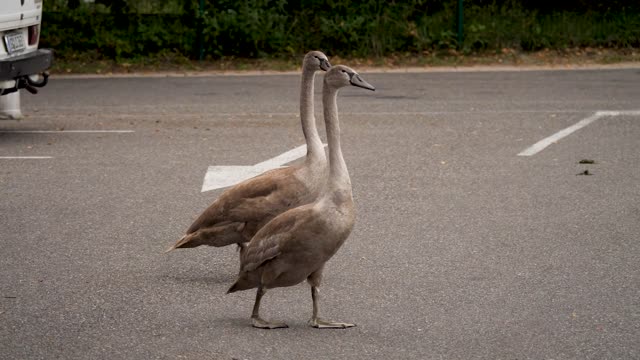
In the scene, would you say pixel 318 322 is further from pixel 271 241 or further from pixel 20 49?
pixel 20 49

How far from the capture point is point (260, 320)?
20.4 ft

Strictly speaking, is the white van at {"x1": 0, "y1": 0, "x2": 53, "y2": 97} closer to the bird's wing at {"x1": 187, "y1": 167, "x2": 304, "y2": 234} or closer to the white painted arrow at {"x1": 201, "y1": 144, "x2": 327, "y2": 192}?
the white painted arrow at {"x1": 201, "y1": 144, "x2": 327, "y2": 192}

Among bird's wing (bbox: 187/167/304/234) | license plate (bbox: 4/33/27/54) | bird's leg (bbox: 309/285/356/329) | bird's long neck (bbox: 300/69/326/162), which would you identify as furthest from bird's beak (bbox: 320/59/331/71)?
license plate (bbox: 4/33/27/54)

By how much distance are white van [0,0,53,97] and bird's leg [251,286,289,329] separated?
6.38 m

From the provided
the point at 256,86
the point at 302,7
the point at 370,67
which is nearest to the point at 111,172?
the point at 256,86

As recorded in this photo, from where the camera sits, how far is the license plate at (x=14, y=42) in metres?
12.0

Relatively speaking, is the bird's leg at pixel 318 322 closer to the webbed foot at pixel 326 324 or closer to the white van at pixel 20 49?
the webbed foot at pixel 326 324

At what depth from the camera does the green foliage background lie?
19.8m

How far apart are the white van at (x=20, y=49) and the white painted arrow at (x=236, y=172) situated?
263 centimetres

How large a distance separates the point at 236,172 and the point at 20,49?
3.31 m

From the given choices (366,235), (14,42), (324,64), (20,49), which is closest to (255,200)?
(324,64)

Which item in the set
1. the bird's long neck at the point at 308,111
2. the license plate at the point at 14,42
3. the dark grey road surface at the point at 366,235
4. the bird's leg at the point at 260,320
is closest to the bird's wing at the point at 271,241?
the bird's leg at the point at 260,320

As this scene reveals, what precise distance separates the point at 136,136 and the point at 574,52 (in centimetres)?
987

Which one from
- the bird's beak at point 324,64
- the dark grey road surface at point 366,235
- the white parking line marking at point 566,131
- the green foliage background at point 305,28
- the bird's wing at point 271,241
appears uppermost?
the bird's beak at point 324,64
